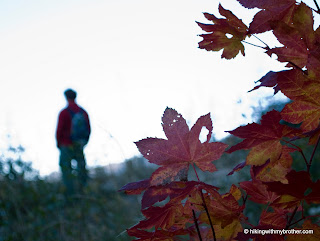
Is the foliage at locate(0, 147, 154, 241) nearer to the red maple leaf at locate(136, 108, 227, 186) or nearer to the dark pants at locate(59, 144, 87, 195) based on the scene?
the dark pants at locate(59, 144, 87, 195)

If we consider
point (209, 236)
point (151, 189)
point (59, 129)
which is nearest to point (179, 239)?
point (209, 236)

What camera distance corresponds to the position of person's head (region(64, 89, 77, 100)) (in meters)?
6.19

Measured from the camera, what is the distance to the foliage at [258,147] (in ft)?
1.93

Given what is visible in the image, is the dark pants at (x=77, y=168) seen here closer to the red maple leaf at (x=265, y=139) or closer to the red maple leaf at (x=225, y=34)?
the red maple leaf at (x=225, y=34)

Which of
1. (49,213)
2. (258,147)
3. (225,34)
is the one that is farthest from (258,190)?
(49,213)

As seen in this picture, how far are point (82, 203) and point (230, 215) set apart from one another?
300cm

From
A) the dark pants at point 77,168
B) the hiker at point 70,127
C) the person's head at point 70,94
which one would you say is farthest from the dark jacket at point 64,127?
the dark pants at point 77,168

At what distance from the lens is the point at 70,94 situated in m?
6.18

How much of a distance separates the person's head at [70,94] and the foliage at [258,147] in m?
5.71

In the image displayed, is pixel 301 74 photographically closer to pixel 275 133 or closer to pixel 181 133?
pixel 275 133

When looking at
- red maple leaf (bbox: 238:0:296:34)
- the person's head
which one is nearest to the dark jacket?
the person's head

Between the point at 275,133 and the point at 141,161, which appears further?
the point at 141,161

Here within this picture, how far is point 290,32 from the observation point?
23.8 inches

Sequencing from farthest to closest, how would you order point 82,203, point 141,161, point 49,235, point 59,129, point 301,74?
1. point 59,129
2. point 141,161
3. point 82,203
4. point 49,235
5. point 301,74
